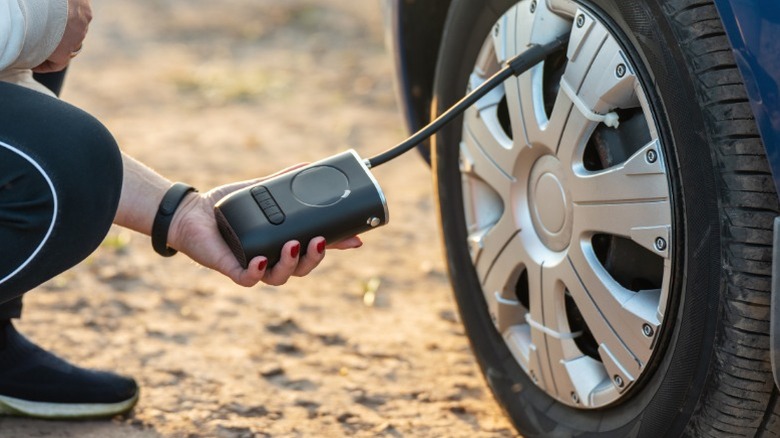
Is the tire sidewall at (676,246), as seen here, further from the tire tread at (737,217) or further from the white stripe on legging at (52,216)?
the white stripe on legging at (52,216)

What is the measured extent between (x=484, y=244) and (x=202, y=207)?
0.50 m

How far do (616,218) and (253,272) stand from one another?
0.54m

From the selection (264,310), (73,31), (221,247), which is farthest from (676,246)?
(264,310)

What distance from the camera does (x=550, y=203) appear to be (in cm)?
156

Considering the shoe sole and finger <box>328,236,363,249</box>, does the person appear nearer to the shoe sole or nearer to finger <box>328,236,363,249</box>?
finger <box>328,236,363,249</box>

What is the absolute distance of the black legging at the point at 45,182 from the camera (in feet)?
4.44

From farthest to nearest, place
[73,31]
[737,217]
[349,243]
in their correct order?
[349,243]
[73,31]
[737,217]

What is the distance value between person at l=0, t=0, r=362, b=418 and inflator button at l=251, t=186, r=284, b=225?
44 mm

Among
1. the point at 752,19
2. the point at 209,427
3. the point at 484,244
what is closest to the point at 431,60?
the point at 484,244

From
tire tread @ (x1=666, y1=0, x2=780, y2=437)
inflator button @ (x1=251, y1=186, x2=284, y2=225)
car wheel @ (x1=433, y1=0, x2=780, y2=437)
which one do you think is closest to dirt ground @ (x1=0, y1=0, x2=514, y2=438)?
car wheel @ (x1=433, y1=0, x2=780, y2=437)

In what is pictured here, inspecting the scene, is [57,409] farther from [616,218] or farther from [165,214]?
[616,218]

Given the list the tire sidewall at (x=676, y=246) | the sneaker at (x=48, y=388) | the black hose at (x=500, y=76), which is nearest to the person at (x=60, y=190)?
the black hose at (x=500, y=76)

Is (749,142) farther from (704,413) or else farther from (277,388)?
(277,388)

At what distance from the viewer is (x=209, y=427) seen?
188 cm
